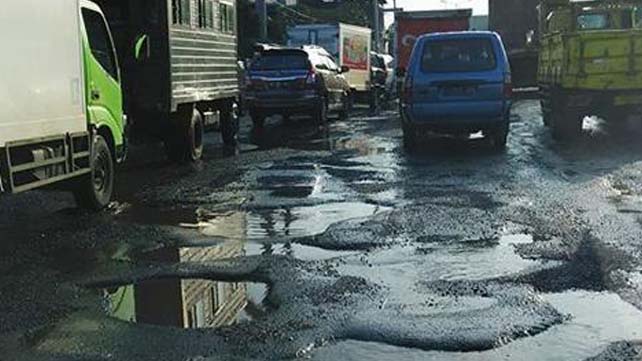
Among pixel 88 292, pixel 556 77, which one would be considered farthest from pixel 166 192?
pixel 556 77

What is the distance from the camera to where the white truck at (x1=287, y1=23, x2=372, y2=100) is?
1288 inches

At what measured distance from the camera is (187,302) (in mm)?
6266

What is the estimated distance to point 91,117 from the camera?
9836 mm

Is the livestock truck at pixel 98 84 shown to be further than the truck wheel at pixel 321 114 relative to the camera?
No

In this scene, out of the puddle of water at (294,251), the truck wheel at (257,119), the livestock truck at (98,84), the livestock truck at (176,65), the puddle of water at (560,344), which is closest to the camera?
the puddle of water at (560,344)

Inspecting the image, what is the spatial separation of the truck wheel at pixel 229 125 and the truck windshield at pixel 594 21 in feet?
23.8

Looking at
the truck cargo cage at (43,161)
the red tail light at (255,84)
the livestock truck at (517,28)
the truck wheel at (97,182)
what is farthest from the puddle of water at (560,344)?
the livestock truck at (517,28)

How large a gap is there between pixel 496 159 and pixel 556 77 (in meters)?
3.57

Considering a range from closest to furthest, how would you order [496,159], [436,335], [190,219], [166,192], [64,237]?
[436,335] → [64,237] → [190,219] → [166,192] → [496,159]

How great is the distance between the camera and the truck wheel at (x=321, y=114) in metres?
23.0

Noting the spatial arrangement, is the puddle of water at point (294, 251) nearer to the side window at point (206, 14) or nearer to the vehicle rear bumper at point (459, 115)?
the vehicle rear bumper at point (459, 115)

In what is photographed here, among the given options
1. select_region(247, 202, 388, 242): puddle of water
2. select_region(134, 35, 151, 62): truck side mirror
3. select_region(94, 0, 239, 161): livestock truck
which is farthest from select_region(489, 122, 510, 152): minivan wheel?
select_region(134, 35, 151, 62): truck side mirror

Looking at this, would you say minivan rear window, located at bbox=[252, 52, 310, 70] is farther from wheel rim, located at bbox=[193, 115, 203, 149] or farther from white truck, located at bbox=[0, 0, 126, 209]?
white truck, located at bbox=[0, 0, 126, 209]

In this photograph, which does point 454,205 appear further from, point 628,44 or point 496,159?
point 628,44
